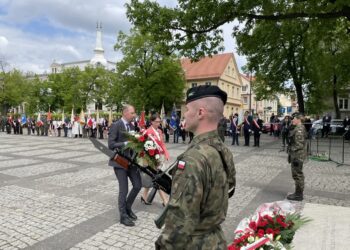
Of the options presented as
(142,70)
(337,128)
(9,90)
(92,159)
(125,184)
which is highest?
(142,70)

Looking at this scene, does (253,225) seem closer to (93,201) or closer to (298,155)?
(298,155)

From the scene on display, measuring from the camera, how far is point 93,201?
24.2 feet

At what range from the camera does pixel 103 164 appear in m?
12.6

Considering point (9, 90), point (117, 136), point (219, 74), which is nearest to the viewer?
point (117, 136)

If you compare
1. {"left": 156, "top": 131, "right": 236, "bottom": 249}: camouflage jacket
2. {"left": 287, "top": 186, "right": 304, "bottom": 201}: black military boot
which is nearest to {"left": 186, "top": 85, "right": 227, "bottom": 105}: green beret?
{"left": 156, "top": 131, "right": 236, "bottom": 249}: camouflage jacket

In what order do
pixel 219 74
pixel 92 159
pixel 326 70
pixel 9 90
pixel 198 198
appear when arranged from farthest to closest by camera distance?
pixel 9 90 → pixel 219 74 → pixel 326 70 → pixel 92 159 → pixel 198 198

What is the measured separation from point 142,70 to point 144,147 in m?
42.1

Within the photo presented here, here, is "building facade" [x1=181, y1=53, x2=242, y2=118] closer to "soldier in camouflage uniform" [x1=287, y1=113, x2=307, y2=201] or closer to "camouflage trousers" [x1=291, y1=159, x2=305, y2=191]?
"soldier in camouflage uniform" [x1=287, y1=113, x2=307, y2=201]

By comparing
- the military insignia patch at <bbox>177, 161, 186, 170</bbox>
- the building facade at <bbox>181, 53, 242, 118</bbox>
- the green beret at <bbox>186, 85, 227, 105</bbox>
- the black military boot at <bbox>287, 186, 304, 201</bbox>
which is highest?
the building facade at <bbox>181, 53, 242, 118</bbox>

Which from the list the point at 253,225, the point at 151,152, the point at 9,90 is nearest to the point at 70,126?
the point at 151,152

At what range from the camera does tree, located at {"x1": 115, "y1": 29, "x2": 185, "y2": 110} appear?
46250 millimetres

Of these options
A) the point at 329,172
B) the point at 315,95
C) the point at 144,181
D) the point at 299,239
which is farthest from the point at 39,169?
the point at 315,95

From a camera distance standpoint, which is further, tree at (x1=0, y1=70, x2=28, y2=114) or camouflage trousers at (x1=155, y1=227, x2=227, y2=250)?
tree at (x1=0, y1=70, x2=28, y2=114)

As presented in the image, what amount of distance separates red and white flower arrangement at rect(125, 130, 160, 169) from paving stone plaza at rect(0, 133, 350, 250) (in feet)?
3.84
